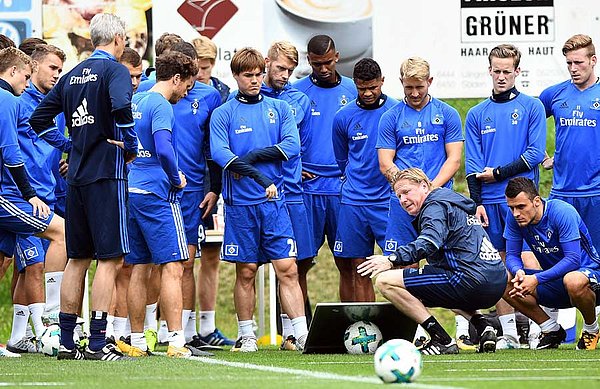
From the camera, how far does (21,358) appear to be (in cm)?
959

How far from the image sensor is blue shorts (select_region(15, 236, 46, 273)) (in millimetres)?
10625

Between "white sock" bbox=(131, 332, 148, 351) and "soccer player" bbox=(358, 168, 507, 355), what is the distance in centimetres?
197

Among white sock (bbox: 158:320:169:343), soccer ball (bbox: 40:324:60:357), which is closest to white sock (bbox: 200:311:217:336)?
white sock (bbox: 158:320:169:343)

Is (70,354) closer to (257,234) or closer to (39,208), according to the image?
(39,208)

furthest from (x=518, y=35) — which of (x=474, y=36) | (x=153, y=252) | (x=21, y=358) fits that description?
(x=21, y=358)

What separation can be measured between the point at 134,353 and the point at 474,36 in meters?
5.44

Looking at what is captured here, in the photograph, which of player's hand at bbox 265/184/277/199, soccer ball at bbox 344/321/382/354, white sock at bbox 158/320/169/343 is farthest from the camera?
white sock at bbox 158/320/169/343

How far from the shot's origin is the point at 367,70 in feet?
34.3

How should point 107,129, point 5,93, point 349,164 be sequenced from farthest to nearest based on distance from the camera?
point 349,164, point 5,93, point 107,129

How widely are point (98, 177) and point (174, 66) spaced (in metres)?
1.28

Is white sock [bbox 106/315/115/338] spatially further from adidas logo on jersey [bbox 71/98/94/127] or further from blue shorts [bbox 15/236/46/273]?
adidas logo on jersey [bbox 71/98/94/127]

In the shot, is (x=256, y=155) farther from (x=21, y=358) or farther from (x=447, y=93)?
(x=447, y=93)

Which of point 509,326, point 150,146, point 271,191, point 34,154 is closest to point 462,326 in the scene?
point 509,326

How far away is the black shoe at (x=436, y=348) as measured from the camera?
9.06 meters
